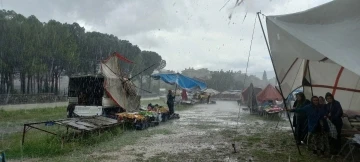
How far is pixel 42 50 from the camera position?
1200 inches

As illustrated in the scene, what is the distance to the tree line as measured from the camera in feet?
93.8

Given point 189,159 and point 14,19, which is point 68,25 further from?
point 189,159

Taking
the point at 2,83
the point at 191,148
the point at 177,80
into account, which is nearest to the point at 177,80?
the point at 177,80

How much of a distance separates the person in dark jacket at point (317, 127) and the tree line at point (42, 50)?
89.4 feet

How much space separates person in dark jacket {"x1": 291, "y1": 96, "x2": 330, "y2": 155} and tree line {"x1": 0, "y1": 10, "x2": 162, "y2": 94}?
89.4 feet

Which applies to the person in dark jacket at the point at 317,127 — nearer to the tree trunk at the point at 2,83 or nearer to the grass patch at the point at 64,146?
the grass patch at the point at 64,146

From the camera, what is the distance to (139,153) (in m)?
7.84

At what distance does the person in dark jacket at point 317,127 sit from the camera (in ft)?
25.0

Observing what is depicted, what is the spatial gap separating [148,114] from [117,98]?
7.19ft

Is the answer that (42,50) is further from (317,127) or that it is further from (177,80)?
(317,127)

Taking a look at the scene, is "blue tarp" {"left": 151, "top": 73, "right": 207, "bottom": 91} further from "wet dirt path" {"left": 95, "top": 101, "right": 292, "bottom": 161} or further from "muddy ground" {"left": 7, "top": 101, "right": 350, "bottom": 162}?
"wet dirt path" {"left": 95, "top": 101, "right": 292, "bottom": 161}

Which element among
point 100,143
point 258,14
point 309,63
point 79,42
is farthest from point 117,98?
point 79,42

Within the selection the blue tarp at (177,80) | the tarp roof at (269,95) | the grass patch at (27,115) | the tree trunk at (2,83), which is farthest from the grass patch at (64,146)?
the tree trunk at (2,83)

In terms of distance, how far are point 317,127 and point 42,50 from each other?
94.0ft
